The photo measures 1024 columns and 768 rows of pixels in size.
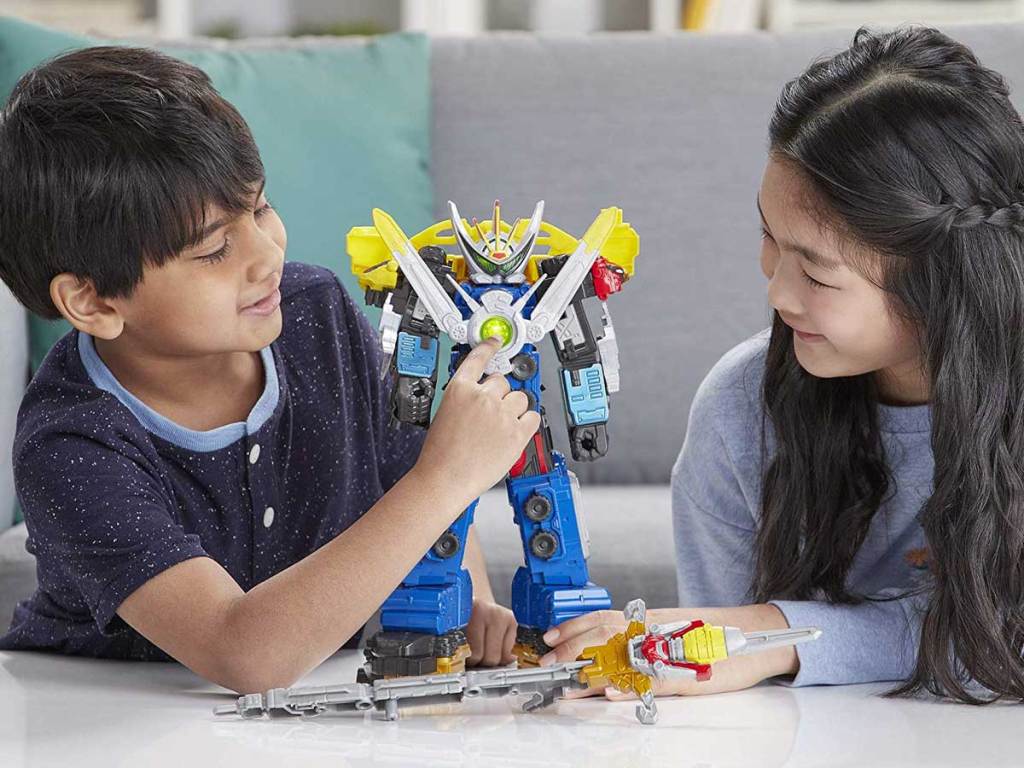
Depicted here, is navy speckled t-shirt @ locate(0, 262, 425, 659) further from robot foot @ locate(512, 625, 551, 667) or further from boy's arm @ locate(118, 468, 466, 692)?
robot foot @ locate(512, 625, 551, 667)

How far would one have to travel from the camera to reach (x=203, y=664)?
0.91 m

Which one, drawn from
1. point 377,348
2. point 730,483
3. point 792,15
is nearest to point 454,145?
point 377,348

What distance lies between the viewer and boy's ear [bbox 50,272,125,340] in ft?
3.32

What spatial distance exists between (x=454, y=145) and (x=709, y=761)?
1.15 meters

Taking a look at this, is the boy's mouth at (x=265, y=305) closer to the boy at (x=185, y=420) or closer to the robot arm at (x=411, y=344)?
the boy at (x=185, y=420)

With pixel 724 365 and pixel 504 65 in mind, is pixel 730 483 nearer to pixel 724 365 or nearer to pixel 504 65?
pixel 724 365

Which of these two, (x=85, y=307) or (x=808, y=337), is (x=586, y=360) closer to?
(x=808, y=337)

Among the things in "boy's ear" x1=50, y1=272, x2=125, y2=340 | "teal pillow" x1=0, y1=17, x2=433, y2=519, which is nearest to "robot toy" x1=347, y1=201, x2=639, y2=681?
"boy's ear" x1=50, y1=272, x2=125, y2=340

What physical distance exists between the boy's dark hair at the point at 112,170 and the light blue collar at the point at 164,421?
0.24ft

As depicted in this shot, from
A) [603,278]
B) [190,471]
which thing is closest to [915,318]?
[603,278]

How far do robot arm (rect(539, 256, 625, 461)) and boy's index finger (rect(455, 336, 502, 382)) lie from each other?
2.3 inches

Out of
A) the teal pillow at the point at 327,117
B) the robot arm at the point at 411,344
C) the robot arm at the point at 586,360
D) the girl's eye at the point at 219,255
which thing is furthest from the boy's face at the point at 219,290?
the teal pillow at the point at 327,117

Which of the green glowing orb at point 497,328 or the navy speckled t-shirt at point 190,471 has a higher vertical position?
the green glowing orb at point 497,328

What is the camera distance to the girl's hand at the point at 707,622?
3.05 ft
